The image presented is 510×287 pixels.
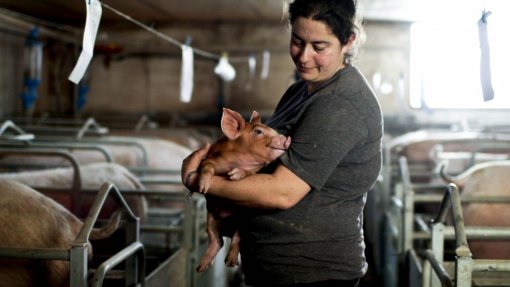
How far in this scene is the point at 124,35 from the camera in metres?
9.07

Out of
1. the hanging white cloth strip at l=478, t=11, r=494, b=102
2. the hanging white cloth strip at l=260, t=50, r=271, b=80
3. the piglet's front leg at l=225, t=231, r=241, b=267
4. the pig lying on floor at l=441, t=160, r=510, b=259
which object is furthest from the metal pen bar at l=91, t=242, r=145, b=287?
the hanging white cloth strip at l=260, t=50, r=271, b=80

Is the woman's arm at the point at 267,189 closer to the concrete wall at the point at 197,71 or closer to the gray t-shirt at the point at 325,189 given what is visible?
the gray t-shirt at the point at 325,189

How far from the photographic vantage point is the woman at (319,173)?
155cm

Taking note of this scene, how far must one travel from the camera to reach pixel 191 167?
1688 mm

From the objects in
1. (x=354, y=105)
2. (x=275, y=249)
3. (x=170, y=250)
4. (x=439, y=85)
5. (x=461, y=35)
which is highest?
(x=461, y=35)

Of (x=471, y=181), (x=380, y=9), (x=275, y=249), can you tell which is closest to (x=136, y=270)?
(x=275, y=249)

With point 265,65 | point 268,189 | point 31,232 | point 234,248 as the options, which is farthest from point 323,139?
point 265,65

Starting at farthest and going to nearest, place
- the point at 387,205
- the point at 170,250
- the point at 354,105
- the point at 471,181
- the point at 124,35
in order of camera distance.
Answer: the point at 124,35 → the point at 387,205 → the point at 170,250 → the point at 471,181 → the point at 354,105

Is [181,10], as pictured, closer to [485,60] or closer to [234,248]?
[485,60]

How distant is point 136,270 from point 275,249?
960 millimetres

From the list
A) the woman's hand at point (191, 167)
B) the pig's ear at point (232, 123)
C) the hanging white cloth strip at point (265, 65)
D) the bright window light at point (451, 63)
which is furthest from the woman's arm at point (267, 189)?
the hanging white cloth strip at point (265, 65)

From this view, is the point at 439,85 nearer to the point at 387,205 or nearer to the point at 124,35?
the point at 387,205

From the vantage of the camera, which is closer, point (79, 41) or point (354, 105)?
point (354, 105)

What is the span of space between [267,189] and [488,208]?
2.11m
